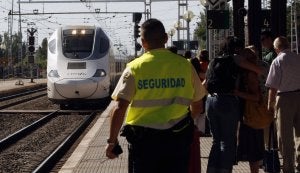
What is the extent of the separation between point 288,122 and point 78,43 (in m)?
15.9

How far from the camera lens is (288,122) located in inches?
327

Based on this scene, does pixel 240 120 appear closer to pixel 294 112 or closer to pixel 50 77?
pixel 294 112

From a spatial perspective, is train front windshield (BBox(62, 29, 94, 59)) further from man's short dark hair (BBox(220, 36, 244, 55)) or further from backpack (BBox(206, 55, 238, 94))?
backpack (BBox(206, 55, 238, 94))

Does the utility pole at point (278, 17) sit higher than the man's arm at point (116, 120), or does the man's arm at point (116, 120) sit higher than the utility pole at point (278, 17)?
the utility pole at point (278, 17)

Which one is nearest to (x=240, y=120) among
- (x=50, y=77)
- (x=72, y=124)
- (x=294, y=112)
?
(x=294, y=112)

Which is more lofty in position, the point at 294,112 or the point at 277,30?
the point at 277,30

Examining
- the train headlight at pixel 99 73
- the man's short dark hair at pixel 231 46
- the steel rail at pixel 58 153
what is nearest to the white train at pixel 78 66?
the train headlight at pixel 99 73

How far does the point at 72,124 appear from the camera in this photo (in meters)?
19.9

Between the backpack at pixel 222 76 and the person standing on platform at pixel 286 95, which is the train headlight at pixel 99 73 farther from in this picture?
the backpack at pixel 222 76

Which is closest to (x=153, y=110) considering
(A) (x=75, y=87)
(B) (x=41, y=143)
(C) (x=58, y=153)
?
(C) (x=58, y=153)

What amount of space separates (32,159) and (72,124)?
284 inches

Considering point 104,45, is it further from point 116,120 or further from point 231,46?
point 116,120

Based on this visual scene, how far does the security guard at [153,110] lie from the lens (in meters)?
4.82

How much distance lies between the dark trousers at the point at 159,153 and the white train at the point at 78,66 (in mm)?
17743
